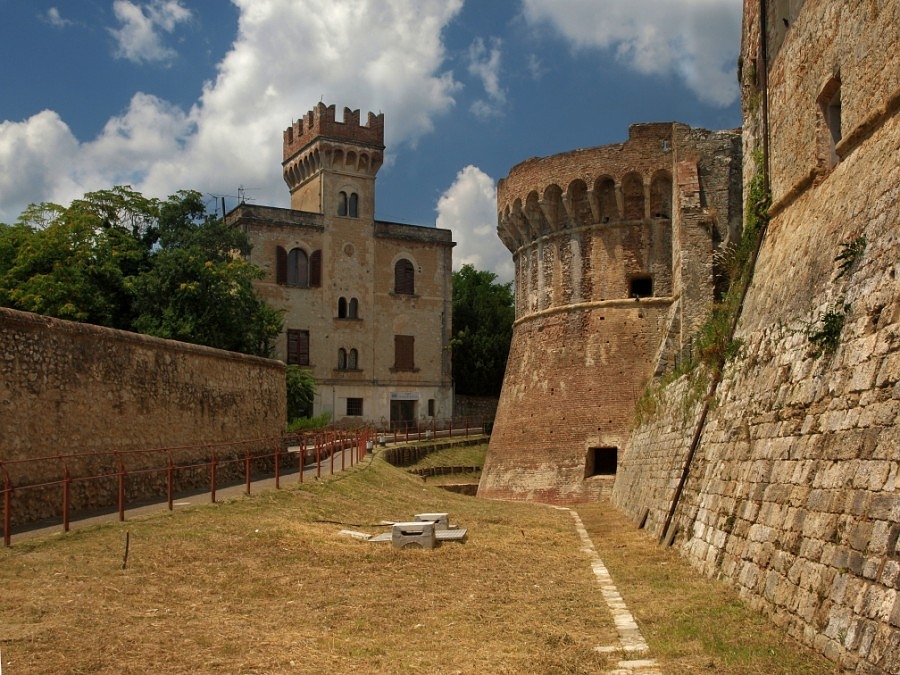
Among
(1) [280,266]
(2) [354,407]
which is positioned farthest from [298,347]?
(2) [354,407]

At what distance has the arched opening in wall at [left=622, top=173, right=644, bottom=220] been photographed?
2630 cm

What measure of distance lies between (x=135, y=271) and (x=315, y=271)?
11.9 m

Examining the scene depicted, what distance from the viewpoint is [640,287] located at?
1047 inches

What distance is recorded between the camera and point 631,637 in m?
7.80

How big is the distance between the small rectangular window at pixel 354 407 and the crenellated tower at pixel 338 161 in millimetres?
8650

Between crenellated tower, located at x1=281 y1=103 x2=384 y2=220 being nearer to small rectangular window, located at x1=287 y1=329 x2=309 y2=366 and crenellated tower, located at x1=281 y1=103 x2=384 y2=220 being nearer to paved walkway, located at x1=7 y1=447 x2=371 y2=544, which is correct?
small rectangular window, located at x1=287 y1=329 x2=309 y2=366

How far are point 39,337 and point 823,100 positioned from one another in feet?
35.0

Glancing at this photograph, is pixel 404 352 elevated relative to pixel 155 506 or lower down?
elevated

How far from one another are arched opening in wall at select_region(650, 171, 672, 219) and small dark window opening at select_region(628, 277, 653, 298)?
1.73 metres

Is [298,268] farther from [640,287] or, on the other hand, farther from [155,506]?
[155,506]

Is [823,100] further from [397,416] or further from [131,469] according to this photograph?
[397,416]

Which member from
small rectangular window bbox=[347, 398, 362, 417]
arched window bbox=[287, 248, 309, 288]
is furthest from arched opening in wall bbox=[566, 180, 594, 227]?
small rectangular window bbox=[347, 398, 362, 417]

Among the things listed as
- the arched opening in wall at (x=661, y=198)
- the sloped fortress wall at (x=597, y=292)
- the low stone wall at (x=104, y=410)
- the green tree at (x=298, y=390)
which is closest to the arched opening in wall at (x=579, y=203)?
the sloped fortress wall at (x=597, y=292)

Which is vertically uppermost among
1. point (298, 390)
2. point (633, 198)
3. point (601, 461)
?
point (633, 198)
